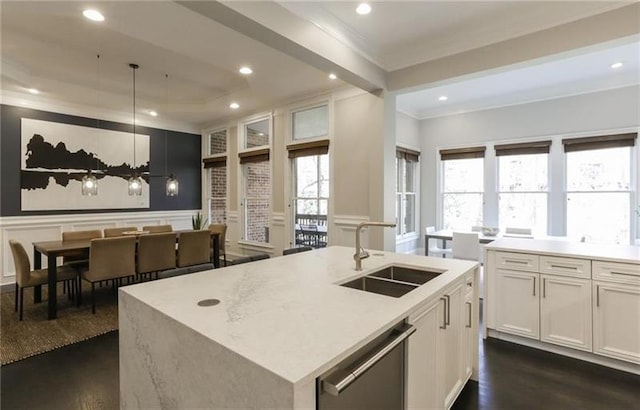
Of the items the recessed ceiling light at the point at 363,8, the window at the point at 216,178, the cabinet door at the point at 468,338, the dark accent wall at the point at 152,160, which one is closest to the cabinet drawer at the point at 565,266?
the cabinet door at the point at 468,338

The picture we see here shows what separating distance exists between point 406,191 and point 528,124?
7.81 ft

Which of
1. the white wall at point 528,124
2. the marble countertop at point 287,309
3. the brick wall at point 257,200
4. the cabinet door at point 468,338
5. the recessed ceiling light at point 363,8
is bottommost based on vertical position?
the cabinet door at point 468,338

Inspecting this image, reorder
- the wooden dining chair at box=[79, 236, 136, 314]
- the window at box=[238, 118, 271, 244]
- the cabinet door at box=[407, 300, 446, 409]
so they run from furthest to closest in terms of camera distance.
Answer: the window at box=[238, 118, 271, 244] → the wooden dining chair at box=[79, 236, 136, 314] → the cabinet door at box=[407, 300, 446, 409]

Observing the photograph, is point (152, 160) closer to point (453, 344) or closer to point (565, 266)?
point (453, 344)

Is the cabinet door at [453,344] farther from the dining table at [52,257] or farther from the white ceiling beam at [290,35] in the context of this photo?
the dining table at [52,257]

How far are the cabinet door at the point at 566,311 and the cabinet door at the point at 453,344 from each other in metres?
1.26

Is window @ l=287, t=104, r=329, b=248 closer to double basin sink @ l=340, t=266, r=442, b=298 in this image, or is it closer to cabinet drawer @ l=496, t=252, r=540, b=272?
cabinet drawer @ l=496, t=252, r=540, b=272

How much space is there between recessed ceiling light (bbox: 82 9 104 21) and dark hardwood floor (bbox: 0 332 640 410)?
116 inches

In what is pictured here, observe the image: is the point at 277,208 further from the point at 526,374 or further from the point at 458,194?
the point at 526,374

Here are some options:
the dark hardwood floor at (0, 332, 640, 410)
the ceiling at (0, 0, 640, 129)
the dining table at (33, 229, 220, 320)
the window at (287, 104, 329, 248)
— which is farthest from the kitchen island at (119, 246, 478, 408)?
the window at (287, 104, 329, 248)

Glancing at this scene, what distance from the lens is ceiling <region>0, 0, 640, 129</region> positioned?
9.45ft

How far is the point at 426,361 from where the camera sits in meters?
1.62

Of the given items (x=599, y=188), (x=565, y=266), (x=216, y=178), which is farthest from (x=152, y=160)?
(x=599, y=188)

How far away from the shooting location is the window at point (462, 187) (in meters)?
6.12
